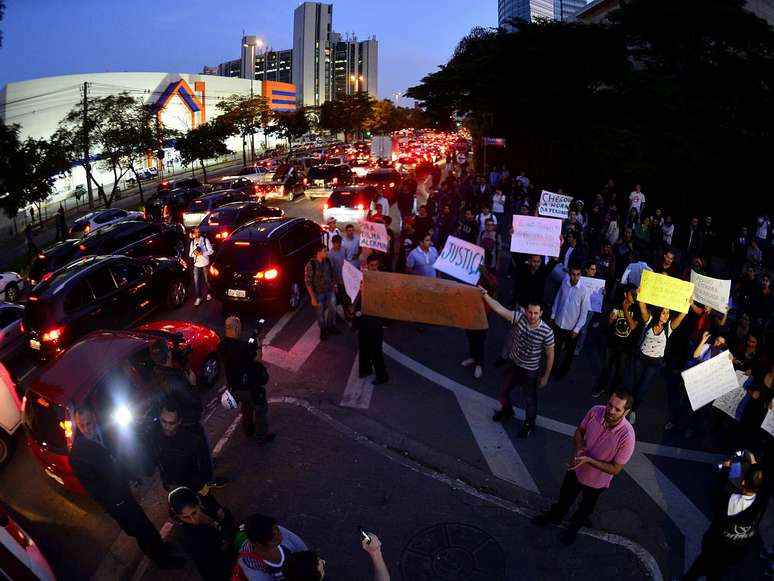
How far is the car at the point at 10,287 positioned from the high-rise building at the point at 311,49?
17293cm

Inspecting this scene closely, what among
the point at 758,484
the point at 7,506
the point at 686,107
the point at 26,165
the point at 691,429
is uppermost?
the point at 686,107

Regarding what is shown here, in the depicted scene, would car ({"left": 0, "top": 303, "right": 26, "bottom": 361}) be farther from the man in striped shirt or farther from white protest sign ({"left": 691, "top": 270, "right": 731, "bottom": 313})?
white protest sign ({"left": 691, "top": 270, "right": 731, "bottom": 313})

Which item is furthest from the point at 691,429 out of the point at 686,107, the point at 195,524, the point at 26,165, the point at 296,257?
the point at 26,165

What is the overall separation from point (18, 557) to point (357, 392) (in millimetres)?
4577

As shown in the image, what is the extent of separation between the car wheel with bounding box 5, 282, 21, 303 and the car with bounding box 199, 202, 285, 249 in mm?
4904

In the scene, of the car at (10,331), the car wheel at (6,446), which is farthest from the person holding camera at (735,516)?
the car at (10,331)

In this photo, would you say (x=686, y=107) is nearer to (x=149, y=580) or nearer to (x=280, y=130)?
(x=149, y=580)

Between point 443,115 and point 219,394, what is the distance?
27787mm

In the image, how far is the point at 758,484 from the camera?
393cm

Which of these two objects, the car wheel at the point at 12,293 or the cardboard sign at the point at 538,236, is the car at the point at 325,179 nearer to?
the car wheel at the point at 12,293

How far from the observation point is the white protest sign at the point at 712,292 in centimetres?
673

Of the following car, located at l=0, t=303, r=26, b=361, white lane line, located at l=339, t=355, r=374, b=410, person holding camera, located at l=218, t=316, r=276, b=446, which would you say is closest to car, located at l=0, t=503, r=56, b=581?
person holding camera, located at l=218, t=316, r=276, b=446

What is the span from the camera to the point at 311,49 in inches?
7151

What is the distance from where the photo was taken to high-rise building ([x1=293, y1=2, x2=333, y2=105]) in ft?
587
